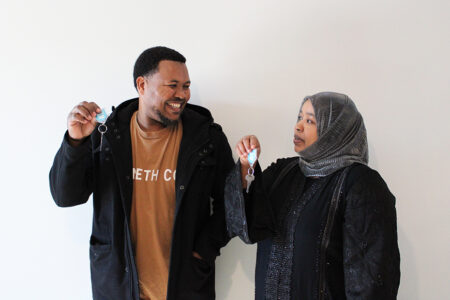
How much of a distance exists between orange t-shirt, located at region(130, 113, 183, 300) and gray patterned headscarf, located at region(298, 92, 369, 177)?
556mm

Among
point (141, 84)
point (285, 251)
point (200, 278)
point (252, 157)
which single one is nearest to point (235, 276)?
point (200, 278)

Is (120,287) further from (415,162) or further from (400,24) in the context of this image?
(400,24)

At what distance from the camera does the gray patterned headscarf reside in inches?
46.6

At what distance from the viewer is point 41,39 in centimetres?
163

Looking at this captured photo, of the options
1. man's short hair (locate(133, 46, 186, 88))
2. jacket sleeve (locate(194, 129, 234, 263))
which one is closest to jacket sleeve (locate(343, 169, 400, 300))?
jacket sleeve (locate(194, 129, 234, 263))

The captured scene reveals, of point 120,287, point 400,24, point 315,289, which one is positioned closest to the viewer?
point 315,289

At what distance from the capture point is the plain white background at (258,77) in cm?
162

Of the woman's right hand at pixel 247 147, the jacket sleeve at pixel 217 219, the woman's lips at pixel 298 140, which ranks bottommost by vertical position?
the jacket sleeve at pixel 217 219

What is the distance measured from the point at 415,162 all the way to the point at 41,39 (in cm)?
189

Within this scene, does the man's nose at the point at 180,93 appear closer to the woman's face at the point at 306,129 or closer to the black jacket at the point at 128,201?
the black jacket at the point at 128,201

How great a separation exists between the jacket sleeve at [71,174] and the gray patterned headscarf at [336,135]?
82cm

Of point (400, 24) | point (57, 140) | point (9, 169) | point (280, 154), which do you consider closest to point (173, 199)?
point (280, 154)

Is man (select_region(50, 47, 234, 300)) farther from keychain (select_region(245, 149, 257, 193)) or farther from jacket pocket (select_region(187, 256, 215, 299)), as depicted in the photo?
keychain (select_region(245, 149, 257, 193))

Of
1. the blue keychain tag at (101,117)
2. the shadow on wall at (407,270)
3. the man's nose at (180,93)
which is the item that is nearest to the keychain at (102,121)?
the blue keychain tag at (101,117)
